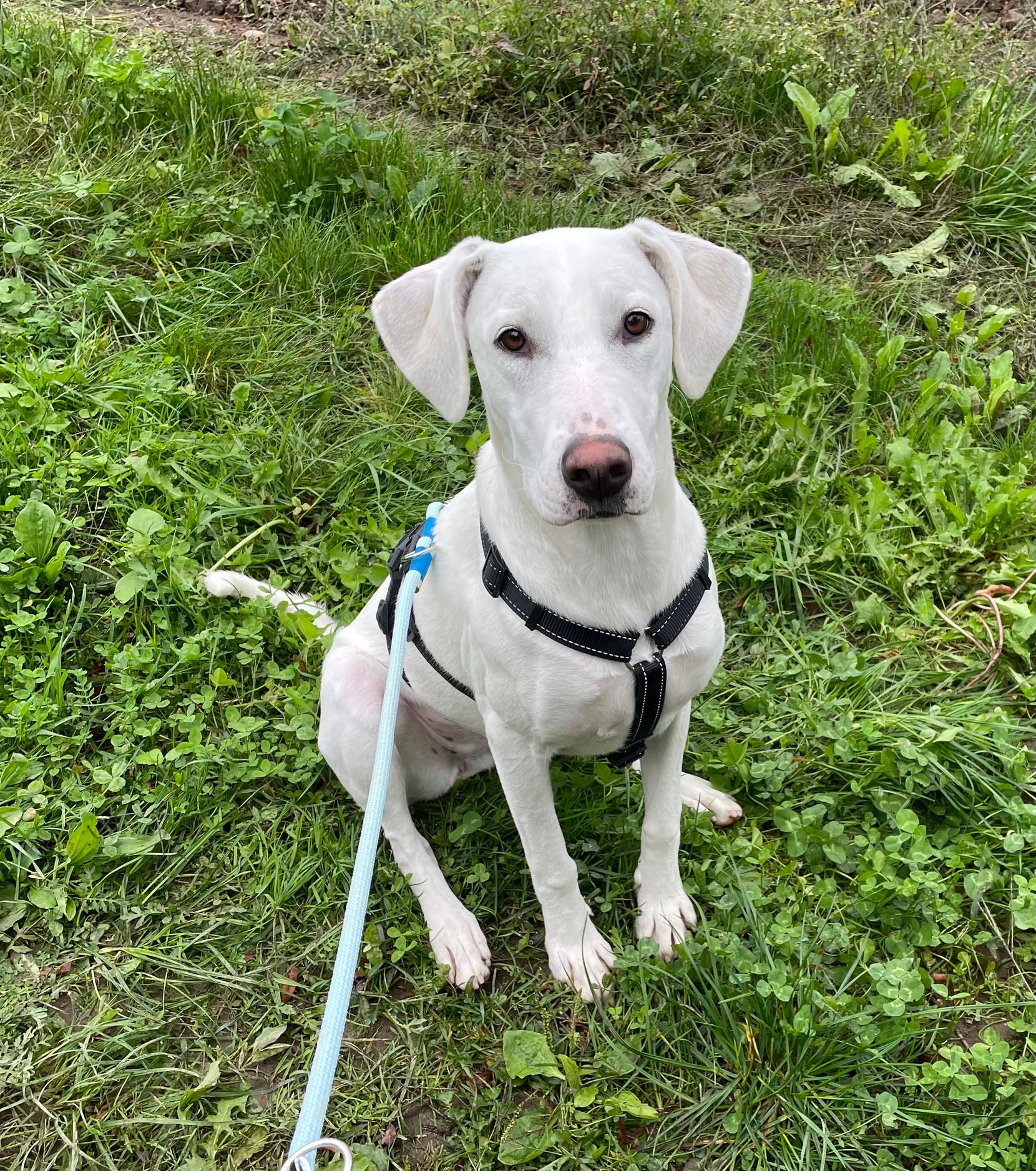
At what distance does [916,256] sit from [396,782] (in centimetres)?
337

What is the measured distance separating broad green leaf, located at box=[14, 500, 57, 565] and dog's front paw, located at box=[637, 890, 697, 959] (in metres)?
2.56

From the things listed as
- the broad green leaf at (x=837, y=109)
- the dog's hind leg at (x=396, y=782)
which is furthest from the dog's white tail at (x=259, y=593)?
the broad green leaf at (x=837, y=109)

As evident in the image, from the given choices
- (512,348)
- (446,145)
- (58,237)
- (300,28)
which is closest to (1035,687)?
(512,348)

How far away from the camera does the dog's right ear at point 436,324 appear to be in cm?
227

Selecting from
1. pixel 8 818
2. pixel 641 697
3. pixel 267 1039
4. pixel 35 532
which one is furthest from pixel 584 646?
pixel 35 532

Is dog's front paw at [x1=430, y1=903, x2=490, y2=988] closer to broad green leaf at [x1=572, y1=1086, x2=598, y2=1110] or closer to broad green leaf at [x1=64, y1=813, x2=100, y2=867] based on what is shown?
broad green leaf at [x1=572, y1=1086, x2=598, y2=1110]

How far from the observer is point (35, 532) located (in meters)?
3.76

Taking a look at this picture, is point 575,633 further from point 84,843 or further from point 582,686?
point 84,843

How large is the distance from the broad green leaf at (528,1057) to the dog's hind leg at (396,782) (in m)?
0.22

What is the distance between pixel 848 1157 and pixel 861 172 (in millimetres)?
4175

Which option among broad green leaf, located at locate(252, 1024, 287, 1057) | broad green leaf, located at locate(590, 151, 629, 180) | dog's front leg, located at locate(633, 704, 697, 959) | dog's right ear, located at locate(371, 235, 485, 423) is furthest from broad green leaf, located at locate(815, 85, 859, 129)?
broad green leaf, located at locate(252, 1024, 287, 1057)

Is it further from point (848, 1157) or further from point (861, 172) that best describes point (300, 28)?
point (848, 1157)

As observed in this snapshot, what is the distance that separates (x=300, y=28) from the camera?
19.0ft

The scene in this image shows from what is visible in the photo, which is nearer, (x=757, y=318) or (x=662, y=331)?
(x=662, y=331)
